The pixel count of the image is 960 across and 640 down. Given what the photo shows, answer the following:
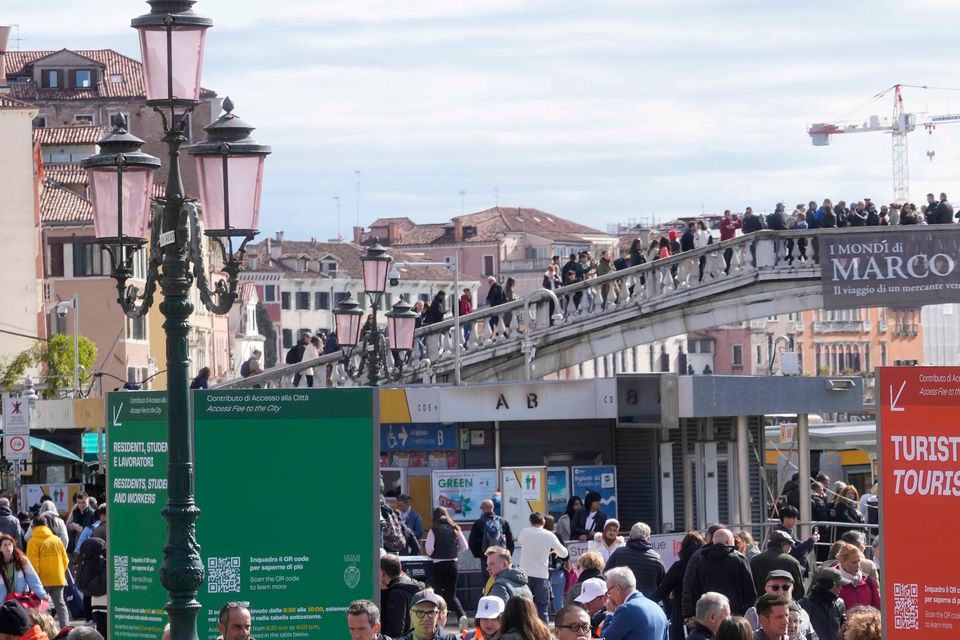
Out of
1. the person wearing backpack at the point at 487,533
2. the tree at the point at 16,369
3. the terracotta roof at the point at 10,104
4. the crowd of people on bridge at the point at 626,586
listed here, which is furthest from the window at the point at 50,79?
the person wearing backpack at the point at 487,533

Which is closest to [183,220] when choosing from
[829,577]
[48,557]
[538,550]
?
[829,577]

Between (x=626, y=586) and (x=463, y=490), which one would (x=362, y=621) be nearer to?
(x=626, y=586)

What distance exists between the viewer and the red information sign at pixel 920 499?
408 inches

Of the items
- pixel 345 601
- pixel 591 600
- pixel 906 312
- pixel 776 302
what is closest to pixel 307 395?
pixel 345 601

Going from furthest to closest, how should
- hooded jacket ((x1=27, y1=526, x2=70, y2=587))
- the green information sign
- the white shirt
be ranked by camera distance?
1. hooded jacket ((x1=27, y1=526, x2=70, y2=587))
2. the white shirt
3. the green information sign

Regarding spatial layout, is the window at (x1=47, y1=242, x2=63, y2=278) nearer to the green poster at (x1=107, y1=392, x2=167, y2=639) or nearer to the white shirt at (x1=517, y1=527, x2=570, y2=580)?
the white shirt at (x1=517, y1=527, x2=570, y2=580)

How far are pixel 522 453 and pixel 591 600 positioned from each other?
1363 centimetres

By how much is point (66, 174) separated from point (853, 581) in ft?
202

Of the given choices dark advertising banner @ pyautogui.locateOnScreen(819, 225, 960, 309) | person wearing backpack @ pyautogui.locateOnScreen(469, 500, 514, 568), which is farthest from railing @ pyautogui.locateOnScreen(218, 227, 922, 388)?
person wearing backpack @ pyautogui.locateOnScreen(469, 500, 514, 568)

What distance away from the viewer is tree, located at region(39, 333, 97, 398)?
5172cm

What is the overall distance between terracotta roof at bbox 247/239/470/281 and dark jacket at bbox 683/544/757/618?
3645 inches

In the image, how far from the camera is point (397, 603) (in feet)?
44.7

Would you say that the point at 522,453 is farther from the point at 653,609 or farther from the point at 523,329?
the point at 653,609

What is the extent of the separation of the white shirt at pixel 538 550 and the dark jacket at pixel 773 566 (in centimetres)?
406
